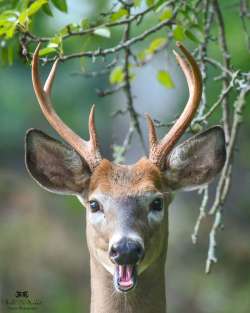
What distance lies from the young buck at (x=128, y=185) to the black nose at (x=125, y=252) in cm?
A: 2

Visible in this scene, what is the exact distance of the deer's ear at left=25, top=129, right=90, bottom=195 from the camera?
687 cm

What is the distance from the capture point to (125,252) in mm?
6152

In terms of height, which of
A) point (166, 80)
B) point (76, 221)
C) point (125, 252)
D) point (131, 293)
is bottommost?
point (76, 221)

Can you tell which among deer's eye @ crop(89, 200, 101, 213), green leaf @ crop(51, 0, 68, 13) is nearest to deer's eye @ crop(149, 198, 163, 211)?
deer's eye @ crop(89, 200, 101, 213)

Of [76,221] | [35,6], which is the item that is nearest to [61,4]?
[35,6]

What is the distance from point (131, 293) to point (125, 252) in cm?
62

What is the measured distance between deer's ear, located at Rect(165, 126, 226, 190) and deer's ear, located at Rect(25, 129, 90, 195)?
0.48 m

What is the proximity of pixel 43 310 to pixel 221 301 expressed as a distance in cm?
228

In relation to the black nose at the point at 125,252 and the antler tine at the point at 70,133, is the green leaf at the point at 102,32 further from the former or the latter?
the black nose at the point at 125,252

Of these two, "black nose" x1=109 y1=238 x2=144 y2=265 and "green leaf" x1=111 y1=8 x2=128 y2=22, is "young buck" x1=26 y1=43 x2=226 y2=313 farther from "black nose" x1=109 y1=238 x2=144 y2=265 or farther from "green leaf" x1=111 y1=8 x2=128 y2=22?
"green leaf" x1=111 y1=8 x2=128 y2=22

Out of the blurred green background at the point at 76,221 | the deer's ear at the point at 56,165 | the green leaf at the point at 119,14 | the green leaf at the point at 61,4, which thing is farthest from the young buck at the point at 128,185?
the blurred green background at the point at 76,221

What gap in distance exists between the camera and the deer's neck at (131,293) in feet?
22.0

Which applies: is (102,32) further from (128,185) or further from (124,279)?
(124,279)

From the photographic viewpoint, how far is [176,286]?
628 inches
